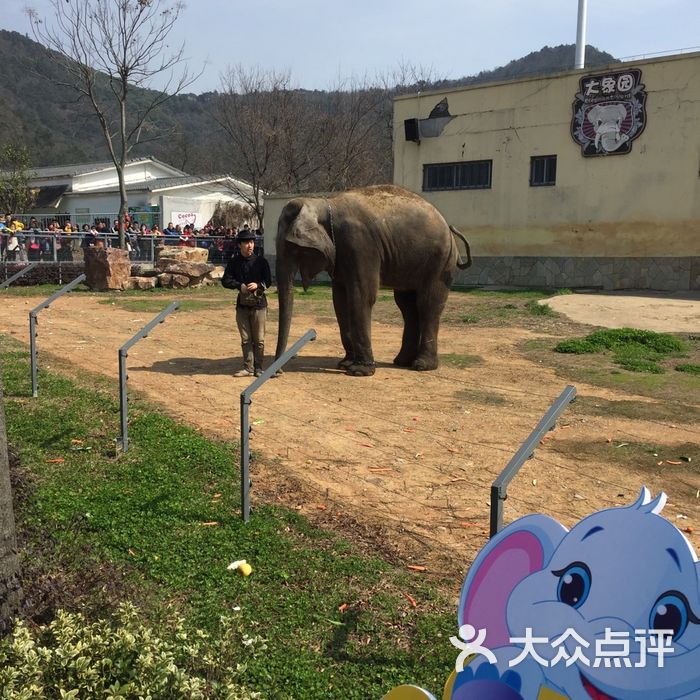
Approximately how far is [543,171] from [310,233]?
16399mm

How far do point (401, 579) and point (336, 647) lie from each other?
0.73 meters

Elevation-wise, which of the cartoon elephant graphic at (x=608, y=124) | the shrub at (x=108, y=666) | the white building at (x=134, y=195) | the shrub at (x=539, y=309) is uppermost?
the cartoon elephant graphic at (x=608, y=124)

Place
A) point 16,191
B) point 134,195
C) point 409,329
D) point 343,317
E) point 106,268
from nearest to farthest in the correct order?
1. point 343,317
2. point 409,329
3. point 106,268
4. point 134,195
5. point 16,191

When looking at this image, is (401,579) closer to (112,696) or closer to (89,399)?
(112,696)

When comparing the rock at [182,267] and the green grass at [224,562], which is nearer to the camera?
the green grass at [224,562]

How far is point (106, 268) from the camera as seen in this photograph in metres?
21.3

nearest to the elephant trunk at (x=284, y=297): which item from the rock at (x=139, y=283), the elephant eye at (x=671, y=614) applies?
the elephant eye at (x=671, y=614)

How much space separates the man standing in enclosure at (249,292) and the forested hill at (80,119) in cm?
4135

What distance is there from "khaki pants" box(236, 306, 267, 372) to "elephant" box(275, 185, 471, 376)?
28cm

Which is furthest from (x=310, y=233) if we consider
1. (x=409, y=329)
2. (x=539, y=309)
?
(x=539, y=309)

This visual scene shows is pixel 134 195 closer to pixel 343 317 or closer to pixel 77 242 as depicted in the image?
pixel 77 242

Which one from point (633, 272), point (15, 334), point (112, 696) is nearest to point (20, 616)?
point (112, 696)

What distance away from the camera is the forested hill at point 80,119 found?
62.6 m

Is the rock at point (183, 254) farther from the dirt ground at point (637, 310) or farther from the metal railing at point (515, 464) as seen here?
the metal railing at point (515, 464)
